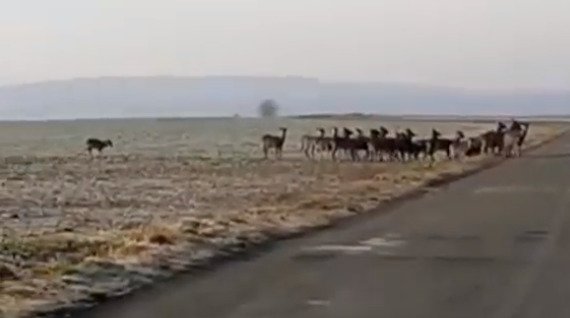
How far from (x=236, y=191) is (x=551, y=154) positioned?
92.9ft

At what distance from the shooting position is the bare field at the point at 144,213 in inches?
520

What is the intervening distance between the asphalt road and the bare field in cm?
80

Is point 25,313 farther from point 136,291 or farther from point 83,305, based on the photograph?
point 136,291

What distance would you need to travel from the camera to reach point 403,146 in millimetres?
54719

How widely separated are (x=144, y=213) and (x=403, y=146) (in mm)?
31033

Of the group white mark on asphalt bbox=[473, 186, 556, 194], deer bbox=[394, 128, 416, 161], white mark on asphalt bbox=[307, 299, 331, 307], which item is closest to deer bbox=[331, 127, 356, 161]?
deer bbox=[394, 128, 416, 161]

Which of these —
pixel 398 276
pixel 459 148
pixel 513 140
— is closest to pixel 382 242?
pixel 398 276

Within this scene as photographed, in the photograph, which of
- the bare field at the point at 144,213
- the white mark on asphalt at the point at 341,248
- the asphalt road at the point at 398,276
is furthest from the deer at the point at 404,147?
the white mark on asphalt at the point at 341,248

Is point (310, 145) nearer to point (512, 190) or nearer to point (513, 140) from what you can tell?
point (513, 140)

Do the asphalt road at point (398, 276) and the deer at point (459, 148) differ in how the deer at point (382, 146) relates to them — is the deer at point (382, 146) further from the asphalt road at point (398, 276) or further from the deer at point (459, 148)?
the asphalt road at point (398, 276)

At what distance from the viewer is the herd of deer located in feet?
180

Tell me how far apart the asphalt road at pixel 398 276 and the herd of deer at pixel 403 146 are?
105ft

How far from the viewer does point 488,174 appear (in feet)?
129

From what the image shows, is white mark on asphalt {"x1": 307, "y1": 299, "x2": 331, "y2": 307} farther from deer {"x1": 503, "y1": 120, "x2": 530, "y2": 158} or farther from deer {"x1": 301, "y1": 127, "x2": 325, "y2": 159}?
deer {"x1": 301, "y1": 127, "x2": 325, "y2": 159}
